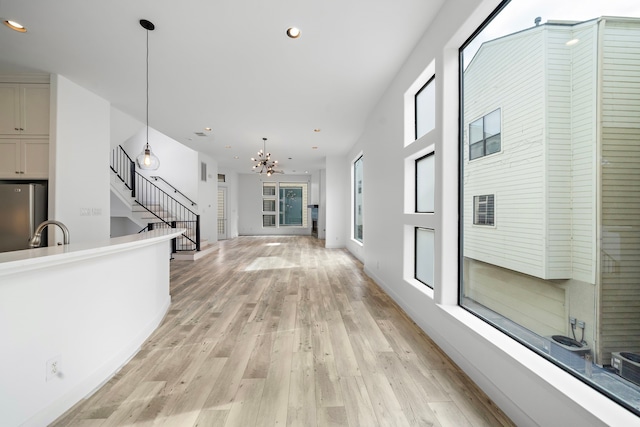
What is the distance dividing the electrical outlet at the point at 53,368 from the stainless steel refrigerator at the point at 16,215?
281 cm

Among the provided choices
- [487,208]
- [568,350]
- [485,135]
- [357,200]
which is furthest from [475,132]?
[357,200]

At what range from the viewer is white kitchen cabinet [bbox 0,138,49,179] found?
356 centimetres

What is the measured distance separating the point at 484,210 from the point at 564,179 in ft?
2.46

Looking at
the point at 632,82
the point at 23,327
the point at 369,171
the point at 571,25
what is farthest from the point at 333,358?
the point at 369,171

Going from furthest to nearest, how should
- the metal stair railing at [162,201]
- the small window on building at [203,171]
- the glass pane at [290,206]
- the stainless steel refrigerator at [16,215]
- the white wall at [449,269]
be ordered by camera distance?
the glass pane at [290,206] → the small window on building at [203,171] → the metal stair railing at [162,201] → the stainless steel refrigerator at [16,215] → the white wall at [449,269]

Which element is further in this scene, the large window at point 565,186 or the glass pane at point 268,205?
the glass pane at point 268,205

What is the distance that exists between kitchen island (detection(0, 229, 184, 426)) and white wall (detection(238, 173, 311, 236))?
36.1 ft

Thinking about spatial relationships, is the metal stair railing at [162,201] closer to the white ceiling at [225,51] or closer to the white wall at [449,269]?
the white ceiling at [225,51]

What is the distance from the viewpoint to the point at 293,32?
2719 millimetres

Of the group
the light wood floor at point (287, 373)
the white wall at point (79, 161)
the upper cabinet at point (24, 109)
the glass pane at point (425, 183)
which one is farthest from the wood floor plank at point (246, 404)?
the upper cabinet at point (24, 109)

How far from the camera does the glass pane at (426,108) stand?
3.04m

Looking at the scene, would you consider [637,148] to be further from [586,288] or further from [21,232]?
[21,232]

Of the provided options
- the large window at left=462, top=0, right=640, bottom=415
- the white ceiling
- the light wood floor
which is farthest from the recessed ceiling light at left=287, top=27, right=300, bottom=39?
the light wood floor

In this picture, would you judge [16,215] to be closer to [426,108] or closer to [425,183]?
[425,183]
